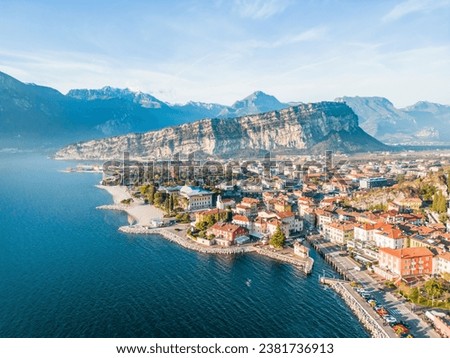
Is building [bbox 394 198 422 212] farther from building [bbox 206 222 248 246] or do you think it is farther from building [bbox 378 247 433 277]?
building [bbox 206 222 248 246]

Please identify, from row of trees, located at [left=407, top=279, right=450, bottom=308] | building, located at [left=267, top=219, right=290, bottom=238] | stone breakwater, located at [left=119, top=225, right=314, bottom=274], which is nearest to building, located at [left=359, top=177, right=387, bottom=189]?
building, located at [left=267, top=219, right=290, bottom=238]

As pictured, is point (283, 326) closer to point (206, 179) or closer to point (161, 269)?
point (161, 269)

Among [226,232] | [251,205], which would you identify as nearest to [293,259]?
[226,232]

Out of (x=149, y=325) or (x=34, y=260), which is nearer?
(x=149, y=325)

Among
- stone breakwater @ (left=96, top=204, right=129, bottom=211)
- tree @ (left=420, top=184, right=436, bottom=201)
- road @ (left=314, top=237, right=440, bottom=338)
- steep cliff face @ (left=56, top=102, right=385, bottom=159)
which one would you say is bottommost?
road @ (left=314, top=237, right=440, bottom=338)

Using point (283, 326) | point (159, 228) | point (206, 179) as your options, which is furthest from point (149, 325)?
point (206, 179)

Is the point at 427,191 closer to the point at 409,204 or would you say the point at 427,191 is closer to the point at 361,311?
the point at 409,204
